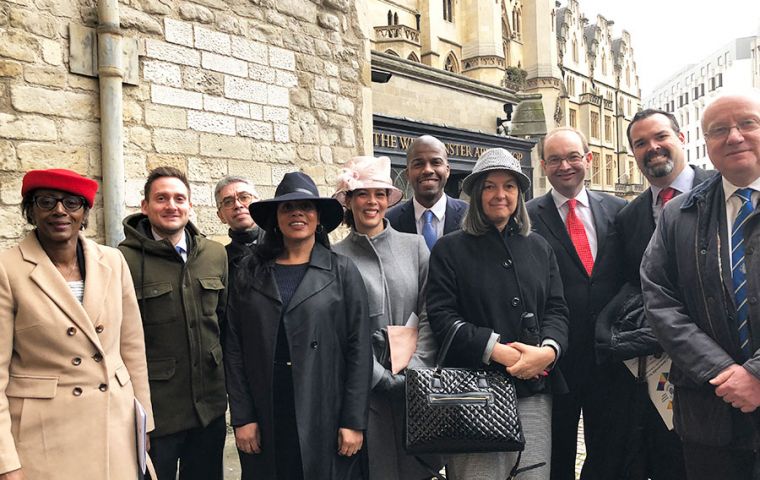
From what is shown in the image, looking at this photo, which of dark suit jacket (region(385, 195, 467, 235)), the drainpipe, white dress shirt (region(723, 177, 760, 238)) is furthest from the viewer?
the drainpipe

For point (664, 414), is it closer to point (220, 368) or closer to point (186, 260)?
point (220, 368)

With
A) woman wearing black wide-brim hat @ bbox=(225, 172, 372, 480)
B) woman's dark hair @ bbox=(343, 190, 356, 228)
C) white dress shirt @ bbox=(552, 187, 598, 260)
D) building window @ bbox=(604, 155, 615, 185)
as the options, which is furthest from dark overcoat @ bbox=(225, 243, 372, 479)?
building window @ bbox=(604, 155, 615, 185)

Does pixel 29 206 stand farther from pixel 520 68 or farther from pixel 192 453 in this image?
pixel 520 68

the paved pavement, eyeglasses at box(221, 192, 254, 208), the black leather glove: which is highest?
eyeglasses at box(221, 192, 254, 208)

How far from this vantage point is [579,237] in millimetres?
3635

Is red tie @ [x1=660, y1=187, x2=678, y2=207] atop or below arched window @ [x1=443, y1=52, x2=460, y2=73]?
below

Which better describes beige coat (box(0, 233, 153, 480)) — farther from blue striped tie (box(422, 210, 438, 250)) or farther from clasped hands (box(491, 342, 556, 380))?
blue striped tie (box(422, 210, 438, 250))

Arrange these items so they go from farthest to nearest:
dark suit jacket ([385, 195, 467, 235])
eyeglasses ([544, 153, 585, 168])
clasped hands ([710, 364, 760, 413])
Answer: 1. dark suit jacket ([385, 195, 467, 235])
2. eyeglasses ([544, 153, 585, 168])
3. clasped hands ([710, 364, 760, 413])

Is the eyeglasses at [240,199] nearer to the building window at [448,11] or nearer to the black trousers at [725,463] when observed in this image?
the black trousers at [725,463]

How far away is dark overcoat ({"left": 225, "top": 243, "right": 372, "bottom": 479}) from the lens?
2.83 m

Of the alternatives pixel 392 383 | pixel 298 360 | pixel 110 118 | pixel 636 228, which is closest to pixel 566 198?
pixel 636 228

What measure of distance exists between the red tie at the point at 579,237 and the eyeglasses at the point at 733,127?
1069mm

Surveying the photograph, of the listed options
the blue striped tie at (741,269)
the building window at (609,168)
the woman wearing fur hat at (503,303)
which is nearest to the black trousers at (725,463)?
the blue striped tie at (741,269)

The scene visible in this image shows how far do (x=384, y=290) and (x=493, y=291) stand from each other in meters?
0.60
